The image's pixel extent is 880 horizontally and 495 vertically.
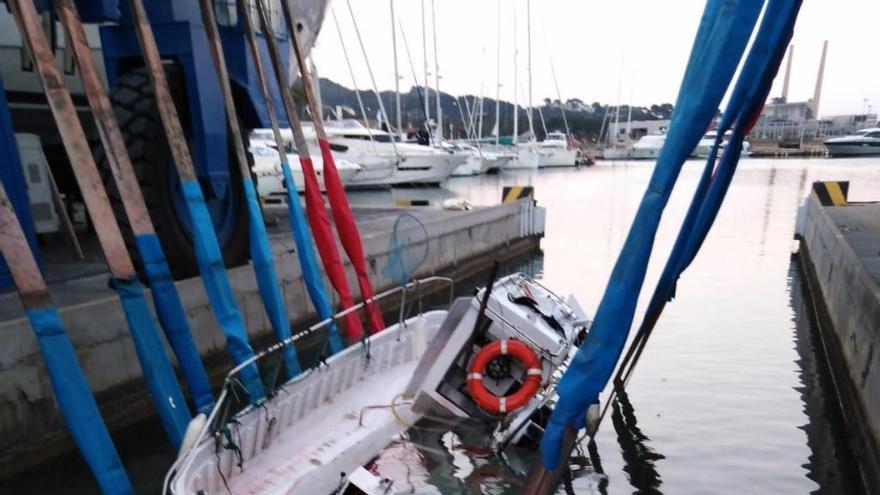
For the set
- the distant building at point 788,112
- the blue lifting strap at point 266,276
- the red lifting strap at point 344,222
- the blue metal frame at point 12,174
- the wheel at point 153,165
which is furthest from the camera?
the distant building at point 788,112

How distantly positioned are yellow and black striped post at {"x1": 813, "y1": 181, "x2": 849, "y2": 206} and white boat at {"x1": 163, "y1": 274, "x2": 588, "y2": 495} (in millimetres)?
11538

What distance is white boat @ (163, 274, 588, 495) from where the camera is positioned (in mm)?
4461

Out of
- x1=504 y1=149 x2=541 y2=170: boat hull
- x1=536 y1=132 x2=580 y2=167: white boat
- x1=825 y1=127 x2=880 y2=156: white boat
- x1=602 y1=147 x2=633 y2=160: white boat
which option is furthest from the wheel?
x1=825 y1=127 x2=880 y2=156: white boat

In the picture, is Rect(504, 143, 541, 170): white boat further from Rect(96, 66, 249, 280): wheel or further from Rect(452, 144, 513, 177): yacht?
Rect(96, 66, 249, 280): wheel

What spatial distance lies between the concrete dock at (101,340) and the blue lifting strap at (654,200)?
14.1 feet

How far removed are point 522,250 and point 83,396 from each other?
1256cm

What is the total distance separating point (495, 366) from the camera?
557cm

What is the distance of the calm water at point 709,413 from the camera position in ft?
17.4

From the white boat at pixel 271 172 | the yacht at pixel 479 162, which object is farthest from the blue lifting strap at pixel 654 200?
the yacht at pixel 479 162

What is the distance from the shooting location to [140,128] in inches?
259

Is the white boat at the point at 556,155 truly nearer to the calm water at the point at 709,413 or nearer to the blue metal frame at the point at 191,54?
the calm water at the point at 709,413

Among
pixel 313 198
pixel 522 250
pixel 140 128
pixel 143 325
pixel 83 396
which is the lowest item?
pixel 522 250

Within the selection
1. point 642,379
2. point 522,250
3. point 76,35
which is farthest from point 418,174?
point 76,35

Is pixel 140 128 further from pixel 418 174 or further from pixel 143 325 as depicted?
pixel 418 174
